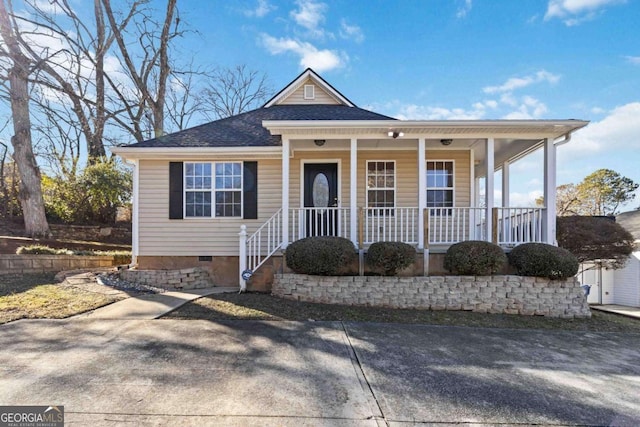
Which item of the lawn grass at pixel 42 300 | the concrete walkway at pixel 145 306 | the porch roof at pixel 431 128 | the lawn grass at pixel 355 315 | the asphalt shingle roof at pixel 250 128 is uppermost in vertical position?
the asphalt shingle roof at pixel 250 128

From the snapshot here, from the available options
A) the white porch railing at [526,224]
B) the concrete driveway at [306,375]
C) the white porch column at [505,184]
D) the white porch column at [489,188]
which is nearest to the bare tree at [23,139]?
the concrete driveway at [306,375]

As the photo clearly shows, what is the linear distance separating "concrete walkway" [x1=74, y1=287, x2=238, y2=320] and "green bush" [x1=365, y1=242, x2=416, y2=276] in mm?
3489

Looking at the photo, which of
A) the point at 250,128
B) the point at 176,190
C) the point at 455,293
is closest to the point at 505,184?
the point at 455,293

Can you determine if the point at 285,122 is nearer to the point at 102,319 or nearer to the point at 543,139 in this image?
the point at 102,319

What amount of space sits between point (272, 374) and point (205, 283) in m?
4.93

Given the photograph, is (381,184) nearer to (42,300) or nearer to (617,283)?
(42,300)

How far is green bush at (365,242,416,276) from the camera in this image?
5.97m

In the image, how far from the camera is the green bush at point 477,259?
19.3 feet

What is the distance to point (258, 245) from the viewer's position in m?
6.96

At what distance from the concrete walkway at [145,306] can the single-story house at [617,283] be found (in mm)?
14683

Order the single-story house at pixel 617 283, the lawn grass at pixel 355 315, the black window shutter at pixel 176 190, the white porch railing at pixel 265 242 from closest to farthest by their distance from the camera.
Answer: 1. the lawn grass at pixel 355 315
2. the white porch railing at pixel 265 242
3. the black window shutter at pixel 176 190
4. the single-story house at pixel 617 283

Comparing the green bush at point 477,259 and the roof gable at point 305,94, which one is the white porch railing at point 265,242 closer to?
the green bush at point 477,259

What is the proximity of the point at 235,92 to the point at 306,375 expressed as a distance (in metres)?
23.2

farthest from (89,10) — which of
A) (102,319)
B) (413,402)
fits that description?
(413,402)
